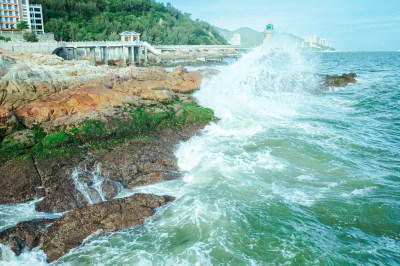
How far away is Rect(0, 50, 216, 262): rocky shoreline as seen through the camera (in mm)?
8102

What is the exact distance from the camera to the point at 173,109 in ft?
53.2

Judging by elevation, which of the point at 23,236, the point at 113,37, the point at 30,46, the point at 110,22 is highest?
the point at 110,22

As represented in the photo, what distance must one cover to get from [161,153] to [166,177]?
151 centimetres

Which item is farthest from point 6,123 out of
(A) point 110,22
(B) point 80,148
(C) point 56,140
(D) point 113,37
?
(A) point 110,22

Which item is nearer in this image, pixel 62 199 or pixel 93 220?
pixel 93 220

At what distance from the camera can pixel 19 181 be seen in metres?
9.69

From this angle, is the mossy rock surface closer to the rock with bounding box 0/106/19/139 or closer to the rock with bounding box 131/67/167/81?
the rock with bounding box 0/106/19/139

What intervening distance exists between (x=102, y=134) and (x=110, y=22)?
2763 inches

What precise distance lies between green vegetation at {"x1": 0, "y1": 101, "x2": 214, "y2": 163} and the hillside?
4565cm

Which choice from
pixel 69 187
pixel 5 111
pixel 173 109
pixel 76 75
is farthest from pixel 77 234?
pixel 76 75

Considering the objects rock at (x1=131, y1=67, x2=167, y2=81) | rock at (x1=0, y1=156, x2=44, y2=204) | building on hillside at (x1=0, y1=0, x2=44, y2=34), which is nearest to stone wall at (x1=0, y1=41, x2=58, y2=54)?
rock at (x1=131, y1=67, x2=167, y2=81)

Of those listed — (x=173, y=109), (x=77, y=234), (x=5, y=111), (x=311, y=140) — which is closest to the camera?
(x=77, y=234)

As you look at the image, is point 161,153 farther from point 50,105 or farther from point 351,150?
point 351,150

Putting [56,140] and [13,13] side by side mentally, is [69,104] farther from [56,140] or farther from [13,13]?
[13,13]
